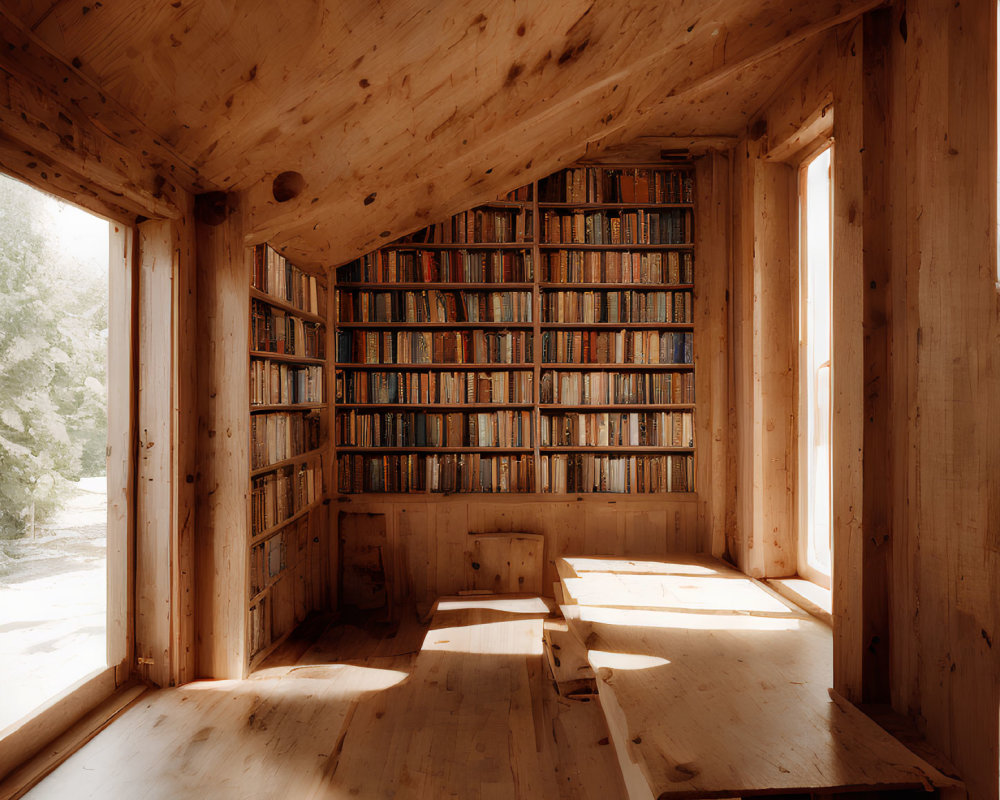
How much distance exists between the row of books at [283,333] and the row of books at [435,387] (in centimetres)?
31

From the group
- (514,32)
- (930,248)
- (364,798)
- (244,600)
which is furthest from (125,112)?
(930,248)

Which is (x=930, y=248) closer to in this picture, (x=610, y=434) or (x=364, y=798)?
(x=610, y=434)

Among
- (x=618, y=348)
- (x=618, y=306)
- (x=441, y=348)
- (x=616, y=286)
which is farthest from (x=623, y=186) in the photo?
(x=441, y=348)

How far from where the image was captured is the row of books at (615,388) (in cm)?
383

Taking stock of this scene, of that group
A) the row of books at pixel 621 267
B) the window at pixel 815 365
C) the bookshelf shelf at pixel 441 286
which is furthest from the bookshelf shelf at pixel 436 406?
the window at pixel 815 365

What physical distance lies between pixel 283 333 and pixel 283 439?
1.92ft

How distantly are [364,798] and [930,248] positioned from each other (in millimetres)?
2478

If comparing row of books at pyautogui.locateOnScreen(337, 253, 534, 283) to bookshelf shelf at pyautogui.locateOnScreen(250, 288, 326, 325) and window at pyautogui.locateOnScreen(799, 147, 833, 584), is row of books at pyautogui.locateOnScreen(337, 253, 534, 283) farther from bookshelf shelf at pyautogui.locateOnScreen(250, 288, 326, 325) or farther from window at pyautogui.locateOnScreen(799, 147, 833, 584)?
window at pyautogui.locateOnScreen(799, 147, 833, 584)

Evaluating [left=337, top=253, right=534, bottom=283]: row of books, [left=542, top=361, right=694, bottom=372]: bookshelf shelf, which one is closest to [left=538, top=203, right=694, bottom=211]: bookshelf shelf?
[left=337, top=253, right=534, bottom=283]: row of books

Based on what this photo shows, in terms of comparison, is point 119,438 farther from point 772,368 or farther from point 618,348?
point 772,368

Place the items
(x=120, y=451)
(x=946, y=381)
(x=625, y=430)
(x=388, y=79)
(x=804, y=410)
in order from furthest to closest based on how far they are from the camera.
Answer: (x=625, y=430) → (x=804, y=410) → (x=120, y=451) → (x=388, y=79) → (x=946, y=381)

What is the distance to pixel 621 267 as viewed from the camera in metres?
3.82

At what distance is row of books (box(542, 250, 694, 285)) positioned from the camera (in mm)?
3812

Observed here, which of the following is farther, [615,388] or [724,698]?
[615,388]
